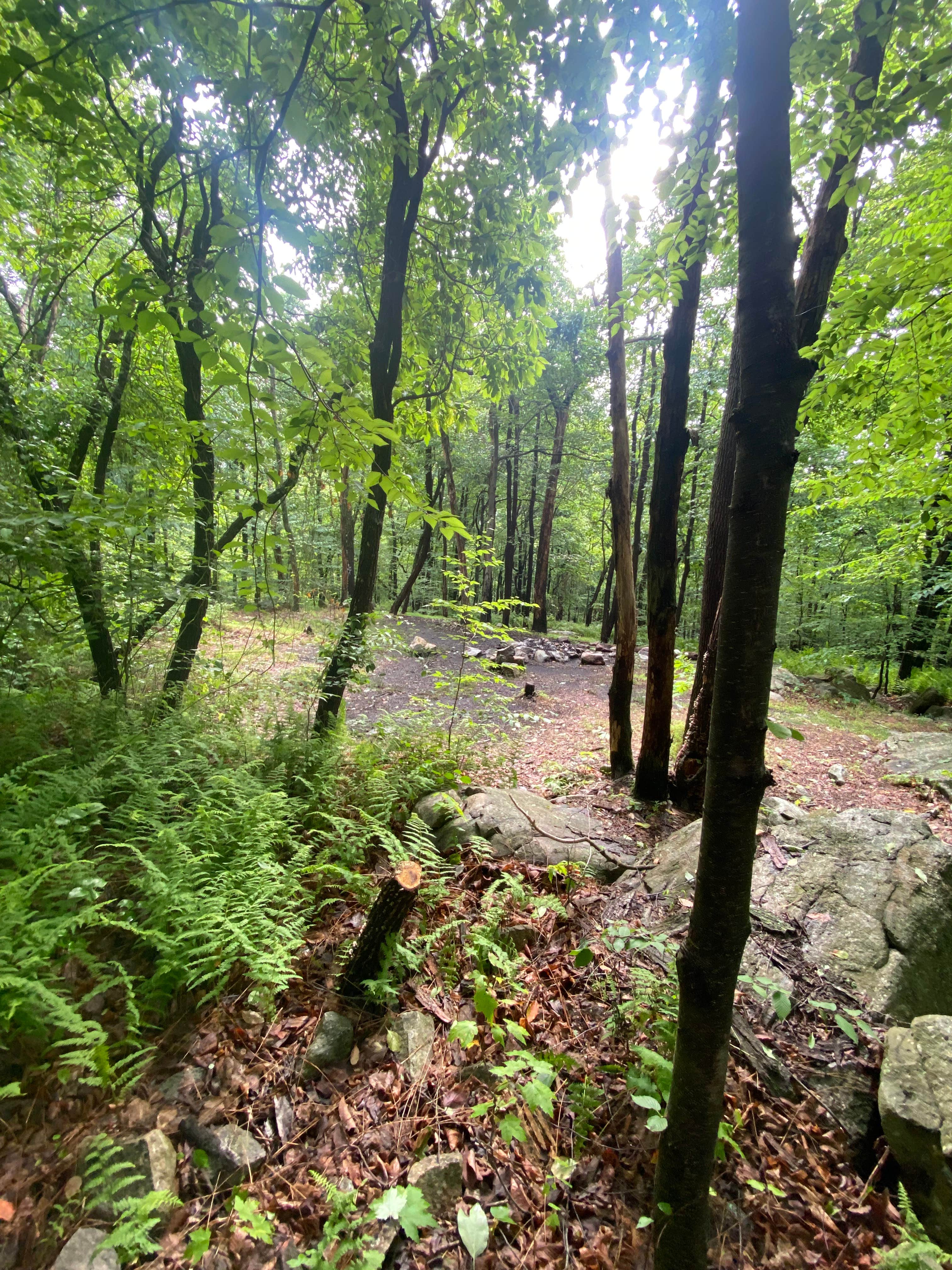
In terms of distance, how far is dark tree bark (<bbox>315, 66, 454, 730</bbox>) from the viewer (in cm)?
383

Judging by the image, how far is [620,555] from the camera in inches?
239

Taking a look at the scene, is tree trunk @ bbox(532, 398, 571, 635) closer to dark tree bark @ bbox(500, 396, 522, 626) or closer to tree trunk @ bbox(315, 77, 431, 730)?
dark tree bark @ bbox(500, 396, 522, 626)

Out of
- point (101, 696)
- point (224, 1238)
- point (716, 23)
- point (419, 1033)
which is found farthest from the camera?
point (101, 696)

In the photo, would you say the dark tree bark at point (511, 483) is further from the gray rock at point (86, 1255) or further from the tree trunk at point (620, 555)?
the gray rock at point (86, 1255)

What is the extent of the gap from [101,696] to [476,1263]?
14.7ft

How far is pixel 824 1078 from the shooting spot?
204 centimetres

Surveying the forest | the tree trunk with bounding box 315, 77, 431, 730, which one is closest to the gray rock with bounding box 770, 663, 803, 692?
the forest

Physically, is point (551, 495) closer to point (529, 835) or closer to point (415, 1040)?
point (529, 835)

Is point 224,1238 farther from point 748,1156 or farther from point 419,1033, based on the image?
point 748,1156

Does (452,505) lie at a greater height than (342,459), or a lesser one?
greater

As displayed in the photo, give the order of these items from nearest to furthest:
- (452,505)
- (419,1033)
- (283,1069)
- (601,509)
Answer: (283,1069) → (419,1033) → (452,505) → (601,509)

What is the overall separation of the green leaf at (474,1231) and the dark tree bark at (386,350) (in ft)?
11.0

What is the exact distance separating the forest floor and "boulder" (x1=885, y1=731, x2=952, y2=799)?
16.4ft

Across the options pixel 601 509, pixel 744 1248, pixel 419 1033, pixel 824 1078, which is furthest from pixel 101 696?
pixel 601 509
